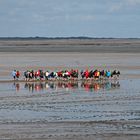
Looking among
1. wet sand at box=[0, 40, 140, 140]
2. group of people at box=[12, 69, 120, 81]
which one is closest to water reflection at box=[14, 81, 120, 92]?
wet sand at box=[0, 40, 140, 140]

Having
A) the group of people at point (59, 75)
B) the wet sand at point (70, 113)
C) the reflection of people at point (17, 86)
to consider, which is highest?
the group of people at point (59, 75)

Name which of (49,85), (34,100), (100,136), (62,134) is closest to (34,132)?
(62,134)

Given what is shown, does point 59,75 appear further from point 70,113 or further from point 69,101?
point 70,113

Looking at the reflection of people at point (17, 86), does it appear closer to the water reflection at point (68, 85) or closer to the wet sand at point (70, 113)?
the water reflection at point (68, 85)

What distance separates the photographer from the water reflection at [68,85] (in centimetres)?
4359

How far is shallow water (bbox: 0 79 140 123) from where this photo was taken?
29812mm

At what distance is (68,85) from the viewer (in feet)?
151

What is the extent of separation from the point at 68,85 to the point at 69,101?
990 centimetres

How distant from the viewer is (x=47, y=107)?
1313 inches

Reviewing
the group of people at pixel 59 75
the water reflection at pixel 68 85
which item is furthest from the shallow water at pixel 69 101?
the group of people at pixel 59 75

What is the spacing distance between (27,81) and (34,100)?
12.0 meters

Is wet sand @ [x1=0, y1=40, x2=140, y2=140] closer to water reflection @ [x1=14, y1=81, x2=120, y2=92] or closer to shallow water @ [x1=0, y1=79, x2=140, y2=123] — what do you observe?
shallow water @ [x1=0, y1=79, x2=140, y2=123]

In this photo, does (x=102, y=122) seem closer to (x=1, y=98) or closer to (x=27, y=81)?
(x=1, y=98)

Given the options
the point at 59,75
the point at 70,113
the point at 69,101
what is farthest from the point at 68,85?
the point at 70,113
